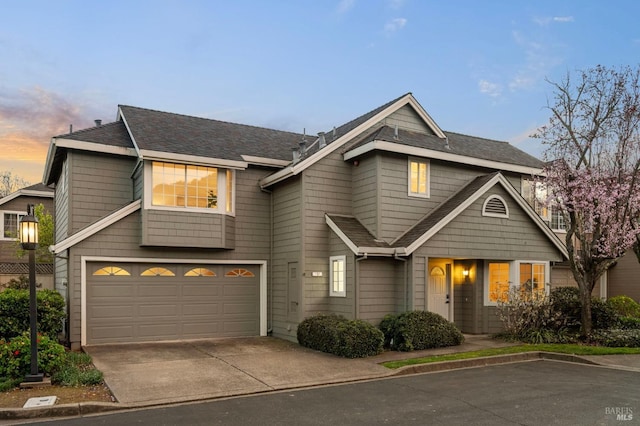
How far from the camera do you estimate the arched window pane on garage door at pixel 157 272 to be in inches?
569

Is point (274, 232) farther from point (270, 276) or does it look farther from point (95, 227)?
point (95, 227)

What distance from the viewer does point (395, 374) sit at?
1044 centimetres

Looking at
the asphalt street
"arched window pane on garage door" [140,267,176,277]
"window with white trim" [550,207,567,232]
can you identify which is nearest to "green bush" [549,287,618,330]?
"window with white trim" [550,207,567,232]

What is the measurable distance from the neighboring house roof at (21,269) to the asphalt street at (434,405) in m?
15.6

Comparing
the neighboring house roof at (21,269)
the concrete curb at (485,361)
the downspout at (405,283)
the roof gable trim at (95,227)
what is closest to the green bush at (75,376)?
the roof gable trim at (95,227)

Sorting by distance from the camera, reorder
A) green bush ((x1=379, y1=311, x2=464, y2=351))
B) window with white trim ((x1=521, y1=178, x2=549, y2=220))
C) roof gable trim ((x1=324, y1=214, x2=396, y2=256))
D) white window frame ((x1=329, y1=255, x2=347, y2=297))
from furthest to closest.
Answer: window with white trim ((x1=521, y1=178, x2=549, y2=220))
white window frame ((x1=329, y1=255, x2=347, y2=297))
roof gable trim ((x1=324, y1=214, x2=396, y2=256))
green bush ((x1=379, y1=311, x2=464, y2=351))

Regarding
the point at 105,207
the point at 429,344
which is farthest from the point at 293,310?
the point at 105,207

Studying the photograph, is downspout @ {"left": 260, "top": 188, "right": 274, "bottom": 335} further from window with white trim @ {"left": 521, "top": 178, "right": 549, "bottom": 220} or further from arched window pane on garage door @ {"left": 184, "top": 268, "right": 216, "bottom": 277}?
window with white trim @ {"left": 521, "top": 178, "right": 549, "bottom": 220}

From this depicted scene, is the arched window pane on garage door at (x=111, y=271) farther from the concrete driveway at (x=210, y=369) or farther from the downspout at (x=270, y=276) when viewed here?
the downspout at (x=270, y=276)

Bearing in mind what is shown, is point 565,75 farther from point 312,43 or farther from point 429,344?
point 312,43

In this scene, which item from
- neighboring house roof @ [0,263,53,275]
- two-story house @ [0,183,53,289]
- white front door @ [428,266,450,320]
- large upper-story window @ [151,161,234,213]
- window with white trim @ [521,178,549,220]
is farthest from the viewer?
two-story house @ [0,183,53,289]

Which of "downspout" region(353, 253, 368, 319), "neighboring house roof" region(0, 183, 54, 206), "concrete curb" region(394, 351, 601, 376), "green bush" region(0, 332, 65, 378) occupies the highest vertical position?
"neighboring house roof" region(0, 183, 54, 206)

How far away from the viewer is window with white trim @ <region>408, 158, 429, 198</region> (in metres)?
15.3

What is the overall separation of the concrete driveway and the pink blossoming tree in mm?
7630
